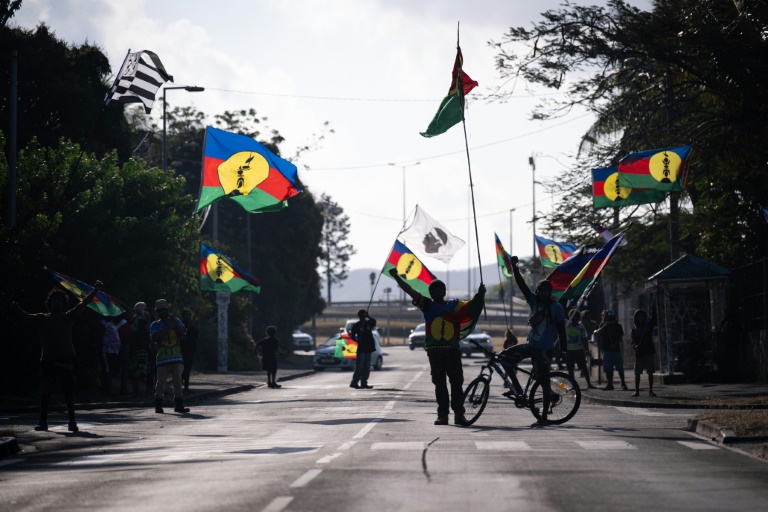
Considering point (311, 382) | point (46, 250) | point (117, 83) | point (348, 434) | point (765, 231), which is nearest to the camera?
point (348, 434)

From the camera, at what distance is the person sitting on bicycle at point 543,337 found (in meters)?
16.9

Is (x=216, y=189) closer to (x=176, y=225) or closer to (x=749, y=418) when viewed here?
(x=176, y=225)

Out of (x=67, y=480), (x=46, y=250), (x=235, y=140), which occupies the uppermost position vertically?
(x=235, y=140)

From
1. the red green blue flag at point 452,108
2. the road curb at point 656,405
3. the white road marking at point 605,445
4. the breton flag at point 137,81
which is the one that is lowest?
the white road marking at point 605,445

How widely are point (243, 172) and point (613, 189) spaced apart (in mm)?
7757

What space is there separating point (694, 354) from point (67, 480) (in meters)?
21.9

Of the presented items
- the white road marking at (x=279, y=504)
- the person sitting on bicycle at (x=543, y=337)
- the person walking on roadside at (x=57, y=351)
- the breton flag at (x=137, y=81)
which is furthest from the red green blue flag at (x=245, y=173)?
the white road marking at (x=279, y=504)

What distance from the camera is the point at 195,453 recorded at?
13.6m

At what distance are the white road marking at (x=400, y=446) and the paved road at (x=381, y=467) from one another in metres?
0.02

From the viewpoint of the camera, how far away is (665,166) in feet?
80.7

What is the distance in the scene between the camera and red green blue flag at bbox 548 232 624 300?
22.6 meters

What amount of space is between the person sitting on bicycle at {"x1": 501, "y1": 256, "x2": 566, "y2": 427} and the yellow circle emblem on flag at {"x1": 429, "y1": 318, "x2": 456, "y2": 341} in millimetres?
804

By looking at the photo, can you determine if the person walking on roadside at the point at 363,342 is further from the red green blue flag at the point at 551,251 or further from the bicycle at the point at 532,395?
the bicycle at the point at 532,395

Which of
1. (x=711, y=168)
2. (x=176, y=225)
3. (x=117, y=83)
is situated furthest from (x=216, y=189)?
(x=711, y=168)
